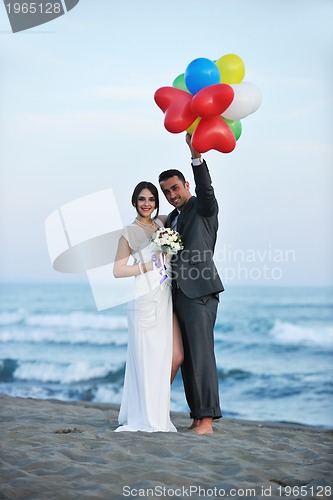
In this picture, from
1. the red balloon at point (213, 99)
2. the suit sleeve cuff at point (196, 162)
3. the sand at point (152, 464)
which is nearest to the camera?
the sand at point (152, 464)

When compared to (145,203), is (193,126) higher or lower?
higher

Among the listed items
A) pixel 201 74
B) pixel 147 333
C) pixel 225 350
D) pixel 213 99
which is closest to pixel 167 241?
pixel 147 333

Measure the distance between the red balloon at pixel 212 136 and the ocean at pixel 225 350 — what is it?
524 centimetres

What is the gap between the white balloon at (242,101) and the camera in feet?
15.9

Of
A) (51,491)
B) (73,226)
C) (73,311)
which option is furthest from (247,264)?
(51,491)

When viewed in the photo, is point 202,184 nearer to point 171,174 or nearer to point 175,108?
point 171,174

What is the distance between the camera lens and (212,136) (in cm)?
472

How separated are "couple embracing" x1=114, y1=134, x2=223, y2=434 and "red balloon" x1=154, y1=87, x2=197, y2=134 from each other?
0.74ft

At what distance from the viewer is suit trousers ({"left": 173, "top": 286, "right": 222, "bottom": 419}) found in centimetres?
513

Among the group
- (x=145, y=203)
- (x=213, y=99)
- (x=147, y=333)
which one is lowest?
(x=147, y=333)

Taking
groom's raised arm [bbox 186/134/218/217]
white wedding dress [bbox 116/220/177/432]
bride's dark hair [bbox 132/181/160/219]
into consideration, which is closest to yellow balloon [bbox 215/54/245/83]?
groom's raised arm [bbox 186/134/218/217]

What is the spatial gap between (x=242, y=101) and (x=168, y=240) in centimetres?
108

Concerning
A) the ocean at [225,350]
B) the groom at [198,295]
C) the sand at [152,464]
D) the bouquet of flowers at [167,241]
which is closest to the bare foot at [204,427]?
the groom at [198,295]

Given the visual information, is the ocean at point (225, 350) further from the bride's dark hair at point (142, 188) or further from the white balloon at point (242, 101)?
the white balloon at point (242, 101)
